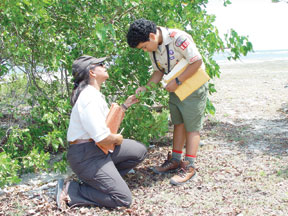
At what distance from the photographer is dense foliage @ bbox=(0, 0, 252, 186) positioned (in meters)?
3.92

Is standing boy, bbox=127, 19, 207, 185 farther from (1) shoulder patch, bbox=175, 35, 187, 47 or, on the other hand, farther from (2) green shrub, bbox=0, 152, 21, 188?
(2) green shrub, bbox=0, 152, 21, 188

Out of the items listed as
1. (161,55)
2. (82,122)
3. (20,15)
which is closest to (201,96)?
(161,55)

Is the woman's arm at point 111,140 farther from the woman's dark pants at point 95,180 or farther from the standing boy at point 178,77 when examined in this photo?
the standing boy at point 178,77

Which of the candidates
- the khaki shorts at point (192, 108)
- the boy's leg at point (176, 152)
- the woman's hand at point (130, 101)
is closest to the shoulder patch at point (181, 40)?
the khaki shorts at point (192, 108)

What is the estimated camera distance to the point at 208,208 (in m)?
3.31

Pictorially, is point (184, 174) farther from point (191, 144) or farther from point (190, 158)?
point (191, 144)

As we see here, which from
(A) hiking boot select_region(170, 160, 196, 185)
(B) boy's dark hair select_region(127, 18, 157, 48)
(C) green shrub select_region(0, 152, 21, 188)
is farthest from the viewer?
(A) hiking boot select_region(170, 160, 196, 185)

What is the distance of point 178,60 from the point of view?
12.5 feet

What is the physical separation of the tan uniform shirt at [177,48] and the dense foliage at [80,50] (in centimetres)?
53

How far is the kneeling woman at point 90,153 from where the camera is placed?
327cm

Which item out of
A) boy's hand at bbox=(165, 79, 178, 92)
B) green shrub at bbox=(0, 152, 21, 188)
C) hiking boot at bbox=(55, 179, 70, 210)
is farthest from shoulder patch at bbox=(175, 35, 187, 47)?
green shrub at bbox=(0, 152, 21, 188)

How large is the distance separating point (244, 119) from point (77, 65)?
434 centimetres

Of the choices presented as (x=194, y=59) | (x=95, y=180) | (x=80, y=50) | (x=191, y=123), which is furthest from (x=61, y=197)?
(x=194, y=59)

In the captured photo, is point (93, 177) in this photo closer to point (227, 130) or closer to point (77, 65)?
point (77, 65)
